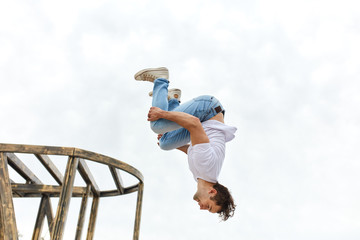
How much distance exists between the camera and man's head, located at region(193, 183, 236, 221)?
404 cm

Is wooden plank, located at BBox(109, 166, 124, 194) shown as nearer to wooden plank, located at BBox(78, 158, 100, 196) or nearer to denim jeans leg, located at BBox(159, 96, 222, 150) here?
wooden plank, located at BBox(78, 158, 100, 196)

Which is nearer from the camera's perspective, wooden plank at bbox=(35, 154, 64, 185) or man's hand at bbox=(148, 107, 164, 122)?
man's hand at bbox=(148, 107, 164, 122)

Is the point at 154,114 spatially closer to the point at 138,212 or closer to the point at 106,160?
the point at 106,160

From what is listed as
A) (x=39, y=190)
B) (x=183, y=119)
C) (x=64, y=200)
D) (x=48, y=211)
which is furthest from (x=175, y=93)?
(x=48, y=211)

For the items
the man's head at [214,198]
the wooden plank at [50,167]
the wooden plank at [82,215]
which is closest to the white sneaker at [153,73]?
the man's head at [214,198]

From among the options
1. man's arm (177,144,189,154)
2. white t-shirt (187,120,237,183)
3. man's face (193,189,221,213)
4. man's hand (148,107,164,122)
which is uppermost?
man's arm (177,144,189,154)

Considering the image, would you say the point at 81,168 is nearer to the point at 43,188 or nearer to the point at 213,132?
the point at 43,188

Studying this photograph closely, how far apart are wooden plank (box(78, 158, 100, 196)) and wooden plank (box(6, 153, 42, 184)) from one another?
1131 mm

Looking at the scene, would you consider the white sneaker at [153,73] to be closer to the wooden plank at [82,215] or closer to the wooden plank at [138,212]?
the wooden plank at [138,212]

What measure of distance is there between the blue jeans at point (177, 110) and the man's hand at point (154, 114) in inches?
4.7

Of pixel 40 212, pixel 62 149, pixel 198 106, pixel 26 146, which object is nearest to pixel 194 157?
pixel 198 106

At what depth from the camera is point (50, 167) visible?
7410mm

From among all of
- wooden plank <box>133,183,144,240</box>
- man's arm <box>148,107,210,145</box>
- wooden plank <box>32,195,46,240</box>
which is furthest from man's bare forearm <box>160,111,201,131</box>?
wooden plank <box>32,195,46,240</box>

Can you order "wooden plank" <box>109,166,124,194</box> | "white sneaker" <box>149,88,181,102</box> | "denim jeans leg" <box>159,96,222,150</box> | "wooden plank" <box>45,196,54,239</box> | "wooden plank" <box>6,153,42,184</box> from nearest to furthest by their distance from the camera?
1. "denim jeans leg" <box>159,96,222,150</box>
2. "white sneaker" <box>149,88,181,102</box>
3. "wooden plank" <box>6,153,42,184</box>
4. "wooden plank" <box>109,166,124,194</box>
5. "wooden plank" <box>45,196,54,239</box>
